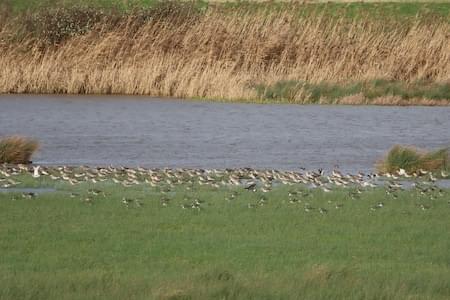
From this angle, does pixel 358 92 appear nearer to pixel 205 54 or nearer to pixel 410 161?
pixel 205 54

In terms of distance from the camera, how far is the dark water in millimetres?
21141

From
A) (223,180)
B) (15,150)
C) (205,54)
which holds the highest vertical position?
(223,180)

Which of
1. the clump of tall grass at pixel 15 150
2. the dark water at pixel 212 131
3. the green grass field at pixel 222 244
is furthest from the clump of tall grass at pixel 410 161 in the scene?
the clump of tall grass at pixel 15 150

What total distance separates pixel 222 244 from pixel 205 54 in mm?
21815

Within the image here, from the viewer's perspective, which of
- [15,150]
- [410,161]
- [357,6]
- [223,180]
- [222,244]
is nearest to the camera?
[222,244]

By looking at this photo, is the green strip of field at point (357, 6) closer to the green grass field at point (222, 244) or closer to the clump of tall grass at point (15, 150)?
the clump of tall grass at point (15, 150)

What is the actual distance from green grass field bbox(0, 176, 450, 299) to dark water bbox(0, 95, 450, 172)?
17.6 ft

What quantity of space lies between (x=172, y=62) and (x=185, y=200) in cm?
1854

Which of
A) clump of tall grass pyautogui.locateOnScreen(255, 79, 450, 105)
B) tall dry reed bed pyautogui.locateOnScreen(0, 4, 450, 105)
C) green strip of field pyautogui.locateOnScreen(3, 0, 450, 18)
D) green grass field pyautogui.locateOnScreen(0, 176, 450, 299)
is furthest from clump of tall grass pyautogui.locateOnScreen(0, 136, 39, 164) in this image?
green strip of field pyautogui.locateOnScreen(3, 0, 450, 18)

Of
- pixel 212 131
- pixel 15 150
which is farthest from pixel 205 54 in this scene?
pixel 15 150

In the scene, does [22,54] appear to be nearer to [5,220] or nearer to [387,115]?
[387,115]

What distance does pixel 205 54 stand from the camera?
32906mm

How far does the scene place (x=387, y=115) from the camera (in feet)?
100

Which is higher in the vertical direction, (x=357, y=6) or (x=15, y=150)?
(x=357, y=6)
